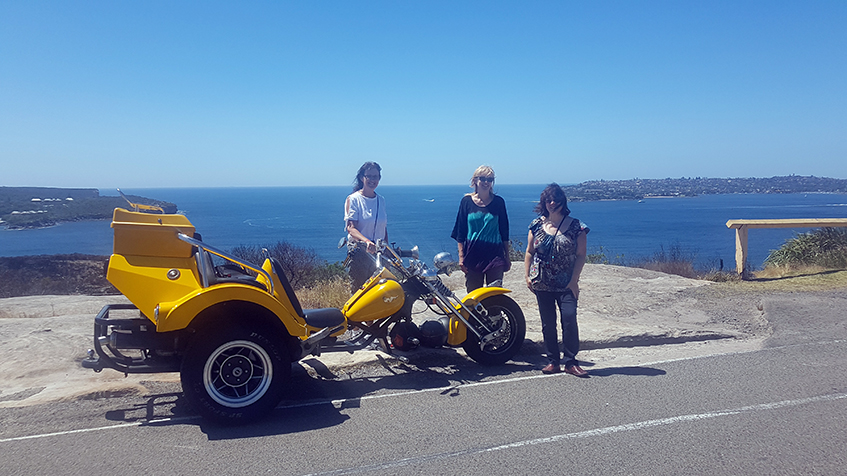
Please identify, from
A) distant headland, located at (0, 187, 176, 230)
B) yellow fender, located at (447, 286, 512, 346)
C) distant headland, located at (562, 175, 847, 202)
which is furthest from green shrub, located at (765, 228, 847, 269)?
distant headland, located at (562, 175, 847, 202)

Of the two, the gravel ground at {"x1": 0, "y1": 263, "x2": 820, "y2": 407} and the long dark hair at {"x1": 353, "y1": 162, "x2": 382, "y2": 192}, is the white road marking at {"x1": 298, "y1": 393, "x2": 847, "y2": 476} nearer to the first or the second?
the gravel ground at {"x1": 0, "y1": 263, "x2": 820, "y2": 407}

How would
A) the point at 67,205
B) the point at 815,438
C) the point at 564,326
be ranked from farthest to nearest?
the point at 67,205 → the point at 564,326 → the point at 815,438

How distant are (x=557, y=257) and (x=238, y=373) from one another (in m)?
3.35

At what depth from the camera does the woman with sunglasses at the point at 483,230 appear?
6820 millimetres

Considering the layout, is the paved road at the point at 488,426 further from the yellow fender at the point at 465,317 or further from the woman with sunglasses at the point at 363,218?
the woman with sunglasses at the point at 363,218

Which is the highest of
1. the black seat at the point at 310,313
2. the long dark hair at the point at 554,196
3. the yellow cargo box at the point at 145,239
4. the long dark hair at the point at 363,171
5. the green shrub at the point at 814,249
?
the long dark hair at the point at 363,171

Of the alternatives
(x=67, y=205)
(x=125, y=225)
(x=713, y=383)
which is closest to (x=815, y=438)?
(x=713, y=383)

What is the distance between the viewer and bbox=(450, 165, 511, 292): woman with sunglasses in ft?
22.4

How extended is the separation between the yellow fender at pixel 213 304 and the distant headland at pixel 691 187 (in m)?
83.4

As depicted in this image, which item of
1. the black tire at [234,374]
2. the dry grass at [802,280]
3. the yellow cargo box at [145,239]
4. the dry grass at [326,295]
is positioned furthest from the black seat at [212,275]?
the dry grass at [802,280]

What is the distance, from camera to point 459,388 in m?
5.56

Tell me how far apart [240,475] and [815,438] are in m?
4.13

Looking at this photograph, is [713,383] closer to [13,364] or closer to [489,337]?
[489,337]

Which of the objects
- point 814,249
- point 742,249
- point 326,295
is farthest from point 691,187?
point 326,295
